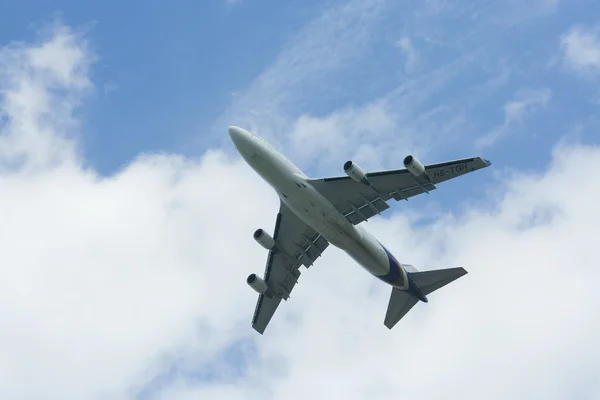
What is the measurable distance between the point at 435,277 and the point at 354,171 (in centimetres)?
1316

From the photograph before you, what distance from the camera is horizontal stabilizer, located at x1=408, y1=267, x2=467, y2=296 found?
63188 mm

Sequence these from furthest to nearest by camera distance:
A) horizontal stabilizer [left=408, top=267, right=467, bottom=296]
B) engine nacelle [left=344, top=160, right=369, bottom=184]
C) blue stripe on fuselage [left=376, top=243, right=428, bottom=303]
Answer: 1. horizontal stabilizer [left=408, top=267, right=467, bottom=296]
2. blue stripe on fuselage [left=376, top=243, right=428, bottom=303]
3. engine nacelle [left=344, top=160, right=369, bottom=184]

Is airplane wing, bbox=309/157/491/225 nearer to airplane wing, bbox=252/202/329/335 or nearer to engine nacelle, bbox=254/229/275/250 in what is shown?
airplane wing, bbox=252/202/329/335

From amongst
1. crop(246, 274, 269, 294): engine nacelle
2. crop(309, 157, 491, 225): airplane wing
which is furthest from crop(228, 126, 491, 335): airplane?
A: crop(246, 274, 269, 294): engine nacelle

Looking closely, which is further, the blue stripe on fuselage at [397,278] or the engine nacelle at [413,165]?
the blue stripe on fuselage at [397,278]

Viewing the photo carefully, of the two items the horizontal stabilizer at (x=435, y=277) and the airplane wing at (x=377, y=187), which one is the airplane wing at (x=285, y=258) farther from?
the horizontal stabilizer at (x=435, y=277)

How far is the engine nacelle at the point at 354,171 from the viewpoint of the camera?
5525cm

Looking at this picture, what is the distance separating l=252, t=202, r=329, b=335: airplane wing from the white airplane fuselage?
4688 mm

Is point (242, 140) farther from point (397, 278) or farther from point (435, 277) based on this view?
point (435, 277)

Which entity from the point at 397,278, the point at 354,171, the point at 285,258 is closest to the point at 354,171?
the point at 354,171

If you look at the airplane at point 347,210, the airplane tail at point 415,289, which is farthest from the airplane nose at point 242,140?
the airplane tail at point 415,289

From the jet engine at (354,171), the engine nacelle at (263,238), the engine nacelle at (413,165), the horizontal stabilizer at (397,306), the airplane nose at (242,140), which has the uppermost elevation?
the airplane nose at (242,140)

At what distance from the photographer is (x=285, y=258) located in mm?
65562

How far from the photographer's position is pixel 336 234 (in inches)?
2288
